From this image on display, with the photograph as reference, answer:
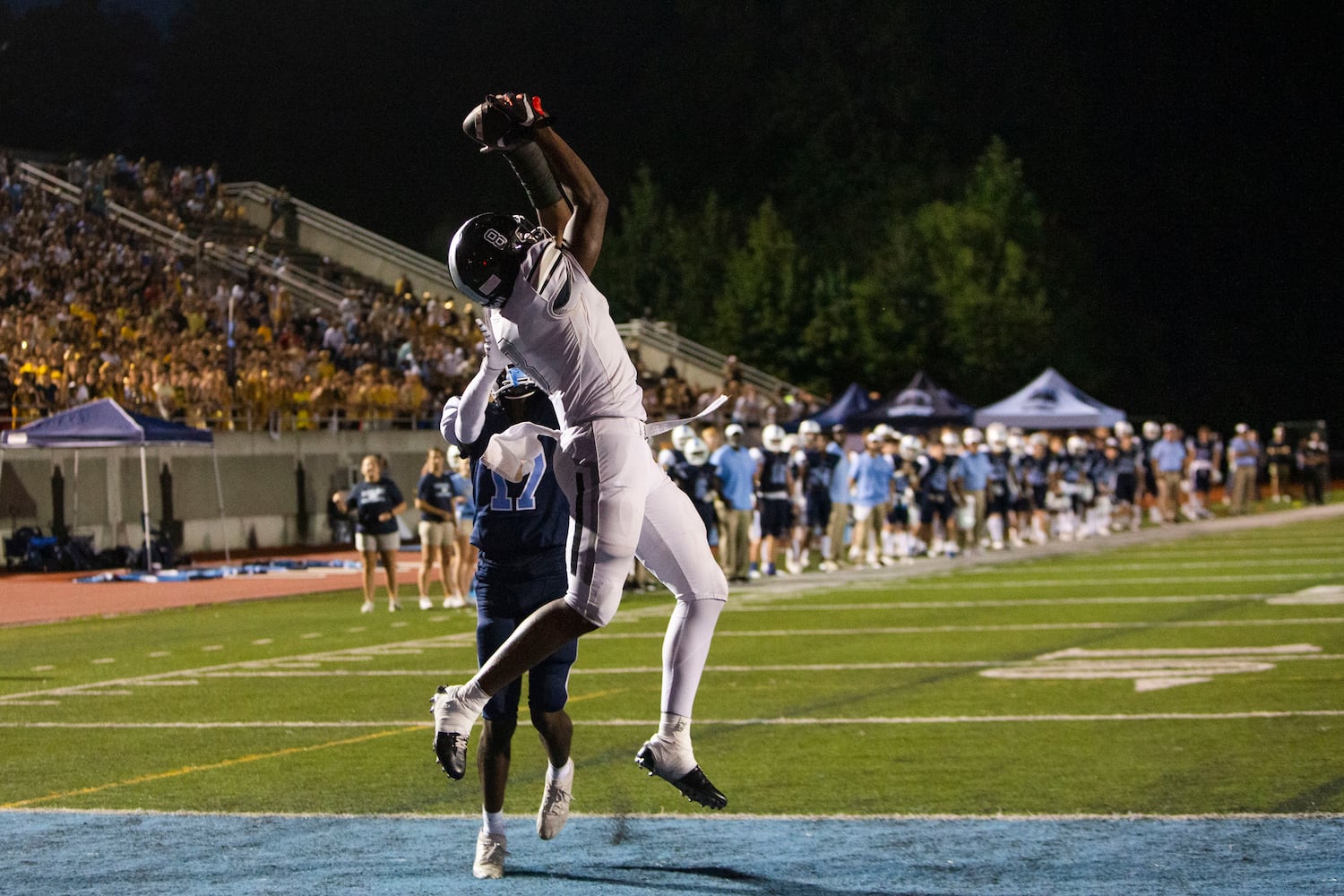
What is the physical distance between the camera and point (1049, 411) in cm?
3456

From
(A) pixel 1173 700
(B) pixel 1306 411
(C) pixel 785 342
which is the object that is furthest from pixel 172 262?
(B) pixel 1306 411

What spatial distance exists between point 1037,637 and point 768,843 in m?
7.85

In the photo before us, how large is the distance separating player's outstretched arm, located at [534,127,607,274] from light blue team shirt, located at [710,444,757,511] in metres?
14.6

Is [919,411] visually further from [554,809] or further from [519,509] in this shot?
[554,809]

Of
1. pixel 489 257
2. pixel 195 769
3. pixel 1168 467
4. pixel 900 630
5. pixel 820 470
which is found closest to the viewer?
pixel 489 257

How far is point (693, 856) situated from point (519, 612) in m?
1.09

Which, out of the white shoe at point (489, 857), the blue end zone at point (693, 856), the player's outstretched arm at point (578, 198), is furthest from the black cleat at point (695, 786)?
the player's outstretched arm at point (578, 198)

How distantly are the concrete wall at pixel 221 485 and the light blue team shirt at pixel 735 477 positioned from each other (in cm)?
835

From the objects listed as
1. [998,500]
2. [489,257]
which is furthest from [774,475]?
[489,257]

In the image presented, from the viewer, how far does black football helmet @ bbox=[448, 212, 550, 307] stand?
5398 millimetres

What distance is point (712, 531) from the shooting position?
2016 cm

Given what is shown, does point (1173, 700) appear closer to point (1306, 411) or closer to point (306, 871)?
point (306, 871)

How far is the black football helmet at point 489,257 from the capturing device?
540 centimetres

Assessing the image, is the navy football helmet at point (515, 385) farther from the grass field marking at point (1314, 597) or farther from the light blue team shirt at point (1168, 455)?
the light blue team shirt at point (1168, 455)
